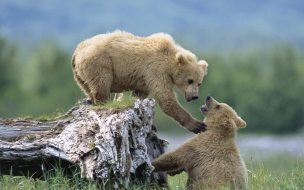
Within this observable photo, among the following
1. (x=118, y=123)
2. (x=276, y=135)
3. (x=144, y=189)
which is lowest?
(x=144, y=189)

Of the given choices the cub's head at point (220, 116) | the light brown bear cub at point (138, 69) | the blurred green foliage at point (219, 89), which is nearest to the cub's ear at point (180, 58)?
the light brown bear cub at point (138, 69)

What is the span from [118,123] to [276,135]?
5040 centimetres

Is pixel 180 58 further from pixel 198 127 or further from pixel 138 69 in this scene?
pixel 198 127

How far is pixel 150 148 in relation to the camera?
8.80 metres

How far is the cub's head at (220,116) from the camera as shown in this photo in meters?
8.71

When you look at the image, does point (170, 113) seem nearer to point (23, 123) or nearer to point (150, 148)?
point (150, 148)

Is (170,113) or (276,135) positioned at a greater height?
(276,135)

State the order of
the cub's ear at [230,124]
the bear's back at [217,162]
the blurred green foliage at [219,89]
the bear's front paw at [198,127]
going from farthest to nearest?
the blurred green foliage at [219,89]
the bear's front paw at [198,127]
the cub's ear at [230,124]
the bear's back at [217,162]

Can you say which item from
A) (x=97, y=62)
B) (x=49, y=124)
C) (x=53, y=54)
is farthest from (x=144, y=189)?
(x=53, y=54)

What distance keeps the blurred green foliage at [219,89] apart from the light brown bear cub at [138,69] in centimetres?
3858

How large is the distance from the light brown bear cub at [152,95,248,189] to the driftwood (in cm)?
42

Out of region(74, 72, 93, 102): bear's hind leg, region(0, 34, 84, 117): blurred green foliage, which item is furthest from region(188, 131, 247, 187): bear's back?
region(0, 34, 84, 117): blurred green foliage

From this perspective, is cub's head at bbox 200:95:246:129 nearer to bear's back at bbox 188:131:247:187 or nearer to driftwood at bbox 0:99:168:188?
bear's back at bbox 188:131:247:187

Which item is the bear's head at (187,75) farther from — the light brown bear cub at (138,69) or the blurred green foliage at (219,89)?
the blurred green foliage at (219,89)
